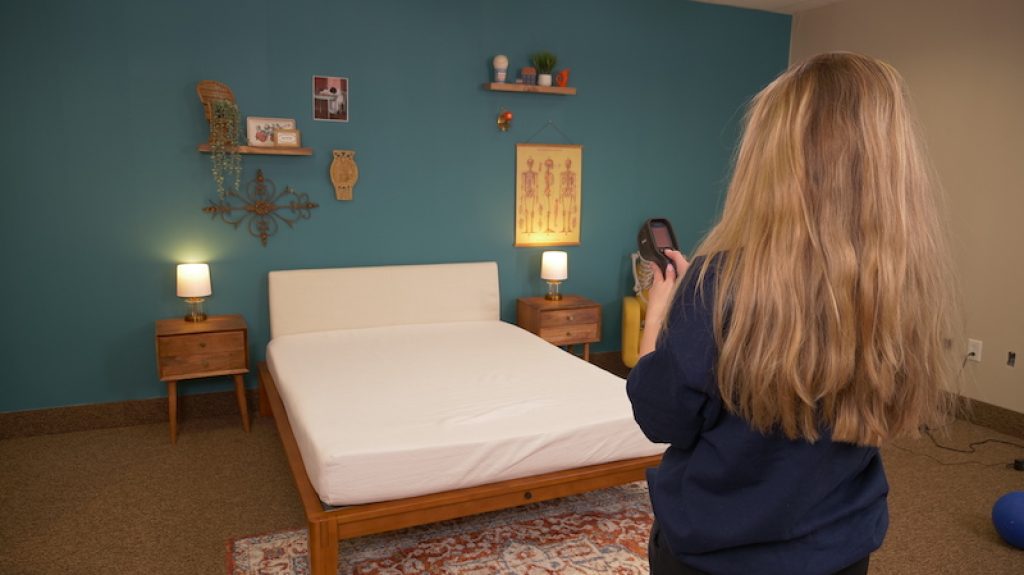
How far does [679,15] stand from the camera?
16.1 feet

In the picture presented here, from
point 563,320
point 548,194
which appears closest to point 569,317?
point 563,320

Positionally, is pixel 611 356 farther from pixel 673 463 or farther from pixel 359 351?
pixel 673 463

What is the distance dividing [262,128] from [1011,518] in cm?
391

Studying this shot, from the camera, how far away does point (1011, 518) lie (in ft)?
8.84

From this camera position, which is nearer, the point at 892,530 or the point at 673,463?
the point at 673,463

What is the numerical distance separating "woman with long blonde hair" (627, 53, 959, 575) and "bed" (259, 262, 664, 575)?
143 centimetres

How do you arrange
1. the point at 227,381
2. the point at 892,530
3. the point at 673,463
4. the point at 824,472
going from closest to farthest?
1. the point at 824,472
2. the point at 673,463
3. the point at 892,530
4. the point at 227,381

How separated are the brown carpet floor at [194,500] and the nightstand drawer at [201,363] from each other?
388mm

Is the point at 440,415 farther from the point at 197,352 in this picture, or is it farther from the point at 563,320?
the point at 563,320

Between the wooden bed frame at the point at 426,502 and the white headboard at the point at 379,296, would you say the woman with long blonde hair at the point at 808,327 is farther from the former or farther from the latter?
the white headboard at the point at 379,296

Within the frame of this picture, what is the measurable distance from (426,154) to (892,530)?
3129 mm

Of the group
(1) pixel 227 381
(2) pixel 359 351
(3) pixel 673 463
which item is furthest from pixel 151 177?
(3) pixel 673 463

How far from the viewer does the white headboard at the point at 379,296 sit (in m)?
3.98

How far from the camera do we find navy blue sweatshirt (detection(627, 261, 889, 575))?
1.03 meters
